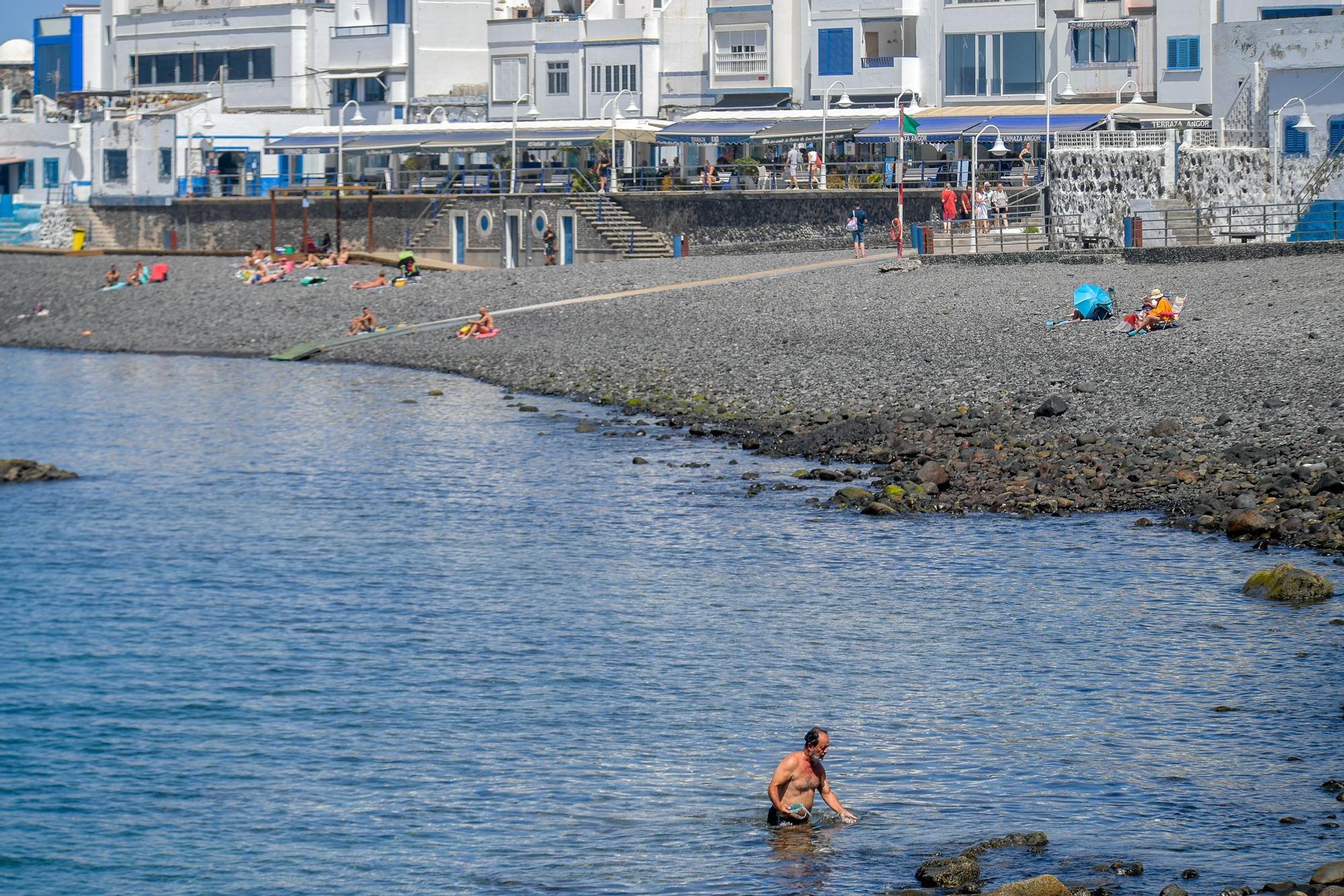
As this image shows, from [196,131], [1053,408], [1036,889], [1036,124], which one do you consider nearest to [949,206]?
[1036,124]

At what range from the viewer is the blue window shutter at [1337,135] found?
4644cm

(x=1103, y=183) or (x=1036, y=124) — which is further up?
(x=1036, y=124)

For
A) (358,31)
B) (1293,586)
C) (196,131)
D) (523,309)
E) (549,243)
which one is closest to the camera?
(1293,586)

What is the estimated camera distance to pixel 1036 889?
12430 mm

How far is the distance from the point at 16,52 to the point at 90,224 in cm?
3083

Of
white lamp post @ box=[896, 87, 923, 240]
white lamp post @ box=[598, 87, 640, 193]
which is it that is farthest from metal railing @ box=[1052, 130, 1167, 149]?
white lamp post @ box=[598, 87, 640, 193]

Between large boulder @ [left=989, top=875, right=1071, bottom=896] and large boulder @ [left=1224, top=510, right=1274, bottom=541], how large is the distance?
11363 millimetres

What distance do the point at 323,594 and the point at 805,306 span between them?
22.1 metres

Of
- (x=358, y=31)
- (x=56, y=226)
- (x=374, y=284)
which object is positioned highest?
(x=358, y=31)

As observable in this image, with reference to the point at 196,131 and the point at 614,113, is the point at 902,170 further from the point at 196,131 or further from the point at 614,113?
the point at 196,131

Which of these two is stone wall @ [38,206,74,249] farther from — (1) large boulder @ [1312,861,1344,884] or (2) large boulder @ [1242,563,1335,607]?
(1) large boulder @ [1312,861,1344,884]

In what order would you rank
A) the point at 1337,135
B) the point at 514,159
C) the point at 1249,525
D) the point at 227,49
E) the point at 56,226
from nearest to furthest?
the point at 1249,525 → the point at 1337,135 → the point at 514,159 → the point at 56,226 → the point at 227,49

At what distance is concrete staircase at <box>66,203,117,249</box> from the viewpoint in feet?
260

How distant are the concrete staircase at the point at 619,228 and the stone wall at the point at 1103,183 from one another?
18.3m
